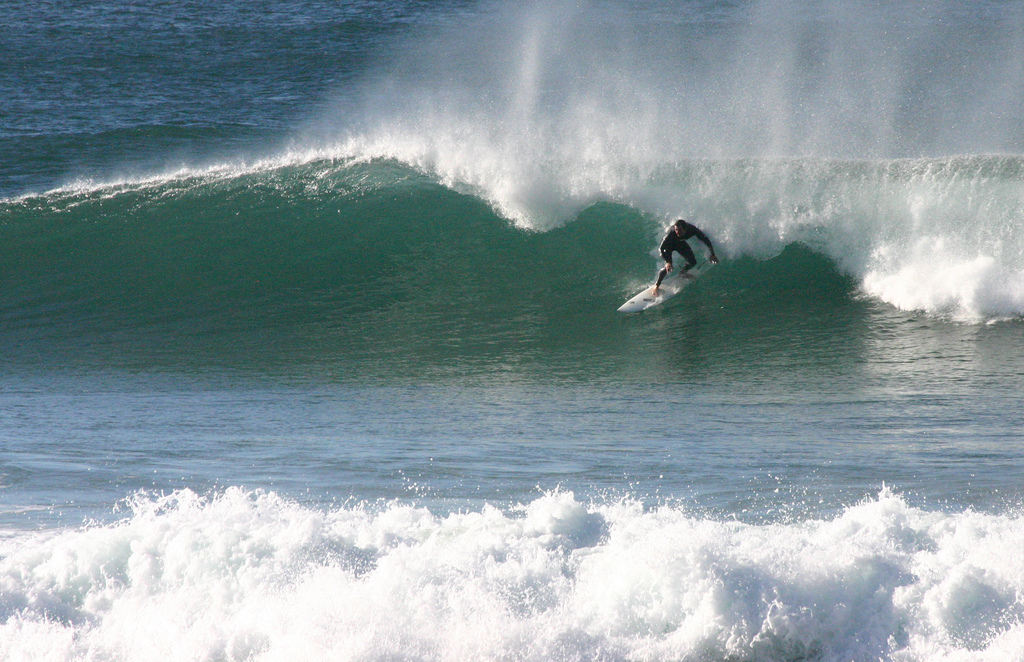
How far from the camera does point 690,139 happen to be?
14.2 meters

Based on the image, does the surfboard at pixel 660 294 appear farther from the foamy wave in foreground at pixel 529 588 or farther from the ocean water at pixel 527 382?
the foamy wave in foreground at pixel 529 588

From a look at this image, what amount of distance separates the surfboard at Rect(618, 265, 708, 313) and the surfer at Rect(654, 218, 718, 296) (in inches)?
3.1

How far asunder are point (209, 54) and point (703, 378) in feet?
80.7

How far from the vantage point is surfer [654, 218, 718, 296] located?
412 inches

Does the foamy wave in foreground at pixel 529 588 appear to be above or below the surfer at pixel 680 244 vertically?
below

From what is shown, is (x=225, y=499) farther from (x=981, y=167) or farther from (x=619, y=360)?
(x=981, y=167)

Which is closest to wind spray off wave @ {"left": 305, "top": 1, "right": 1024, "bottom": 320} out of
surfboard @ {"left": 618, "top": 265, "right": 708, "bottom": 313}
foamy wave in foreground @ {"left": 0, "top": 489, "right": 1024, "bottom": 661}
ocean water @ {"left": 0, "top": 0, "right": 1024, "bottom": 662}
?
ocean water @ {"left": 0, "top": 0, "right": 1024, "bottom": 662}

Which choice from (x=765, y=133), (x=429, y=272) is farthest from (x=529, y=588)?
(x=765, y=133)

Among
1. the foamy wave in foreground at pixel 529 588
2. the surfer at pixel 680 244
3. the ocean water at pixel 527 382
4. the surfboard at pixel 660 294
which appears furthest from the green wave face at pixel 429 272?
the foamy wave in foreground at pixel 529 588

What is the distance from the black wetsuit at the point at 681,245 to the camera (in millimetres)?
10508

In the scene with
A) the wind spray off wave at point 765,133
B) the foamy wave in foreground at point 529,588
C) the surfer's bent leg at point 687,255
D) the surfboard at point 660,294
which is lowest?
the foamy wave in foreground at point 529,588

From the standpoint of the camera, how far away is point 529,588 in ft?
14.2

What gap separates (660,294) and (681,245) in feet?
2.10

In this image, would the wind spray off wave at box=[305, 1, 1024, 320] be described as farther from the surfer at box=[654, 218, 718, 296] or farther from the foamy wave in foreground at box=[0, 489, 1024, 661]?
the foamy wave in foreground at box=[0, 489, 1024, 661]
